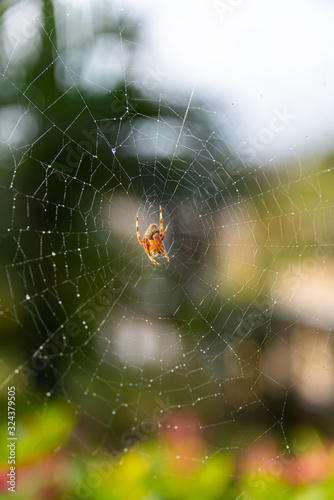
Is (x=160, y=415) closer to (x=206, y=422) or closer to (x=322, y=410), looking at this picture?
(x=206, y=422)

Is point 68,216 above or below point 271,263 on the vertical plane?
above

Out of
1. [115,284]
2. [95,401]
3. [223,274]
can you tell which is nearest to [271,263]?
[223,274]

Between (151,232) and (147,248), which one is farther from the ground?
(151,232)

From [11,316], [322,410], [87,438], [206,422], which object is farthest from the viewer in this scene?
[322,410]

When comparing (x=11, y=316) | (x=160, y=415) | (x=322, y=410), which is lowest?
(x=322, y=410)

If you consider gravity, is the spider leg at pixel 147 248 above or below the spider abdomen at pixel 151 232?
below

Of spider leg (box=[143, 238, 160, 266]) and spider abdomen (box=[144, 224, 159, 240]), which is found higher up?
spider abdomen (box=[144, 224, 159, 240])

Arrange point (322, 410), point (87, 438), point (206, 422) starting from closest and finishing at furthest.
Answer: point (87, 438) < point (206, 422) < point (322, 410)

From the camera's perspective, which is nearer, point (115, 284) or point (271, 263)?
point (115, 284)

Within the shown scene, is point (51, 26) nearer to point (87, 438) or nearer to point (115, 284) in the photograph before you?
point (115, 284)
